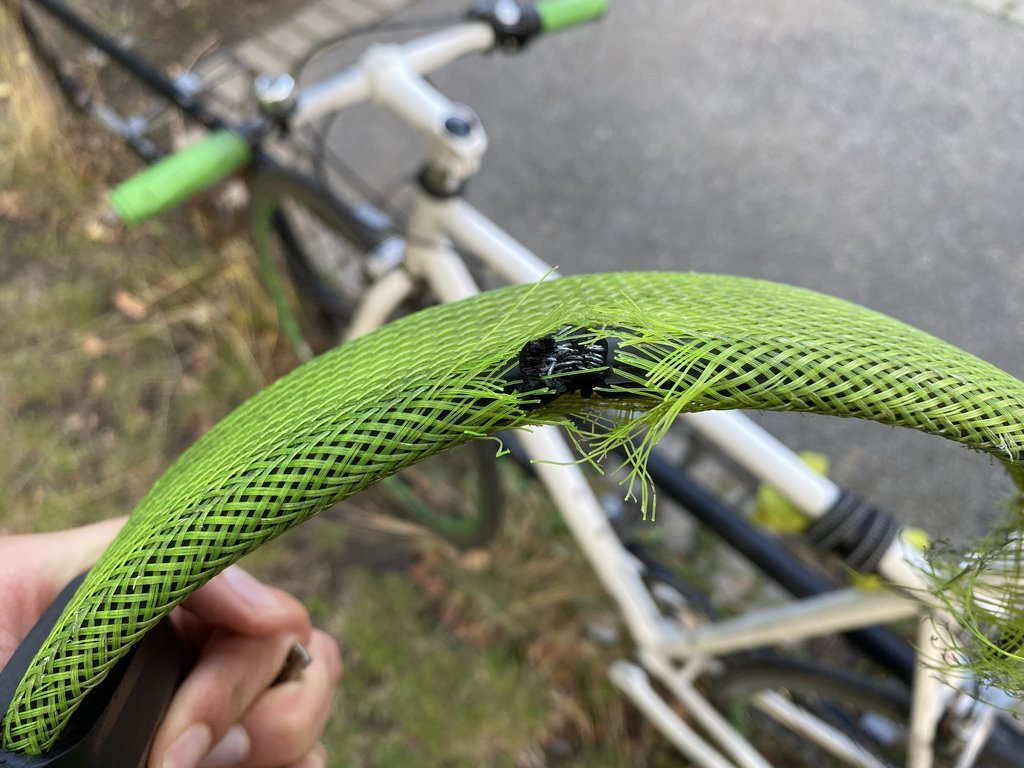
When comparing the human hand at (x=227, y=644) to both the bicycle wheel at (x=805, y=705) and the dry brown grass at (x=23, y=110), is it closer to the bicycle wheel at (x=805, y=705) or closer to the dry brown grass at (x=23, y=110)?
the bicycle wheel at (x=805, y=705)

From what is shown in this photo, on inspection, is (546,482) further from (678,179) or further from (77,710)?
(678,179)

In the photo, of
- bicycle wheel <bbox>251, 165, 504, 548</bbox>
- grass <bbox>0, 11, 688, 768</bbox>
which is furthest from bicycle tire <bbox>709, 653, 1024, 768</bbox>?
bicycle wheel <bbox>251, 165, 504, 548</bbox>

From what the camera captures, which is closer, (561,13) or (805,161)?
(561,13)

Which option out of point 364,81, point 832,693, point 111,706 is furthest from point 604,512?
point 111,706

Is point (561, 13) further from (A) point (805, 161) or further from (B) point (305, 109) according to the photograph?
(A) point (805, 161)

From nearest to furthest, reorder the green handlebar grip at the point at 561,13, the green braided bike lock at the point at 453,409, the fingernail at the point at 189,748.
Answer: the green braided bike lock at the point at 453,409
the fingernail at the point at 189,748
the green handlebar grip at the point at 561,13

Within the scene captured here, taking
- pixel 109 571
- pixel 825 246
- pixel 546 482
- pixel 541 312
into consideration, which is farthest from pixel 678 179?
pixel 109 571

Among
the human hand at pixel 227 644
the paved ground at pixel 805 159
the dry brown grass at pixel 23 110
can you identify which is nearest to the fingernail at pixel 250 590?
the human hand at pixel 227 644
